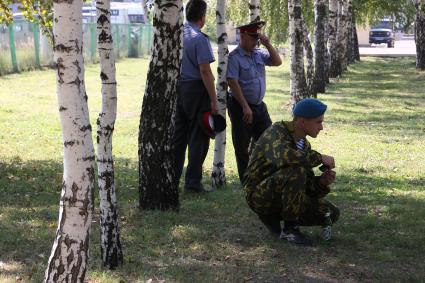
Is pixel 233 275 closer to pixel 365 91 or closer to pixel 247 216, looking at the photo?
pixel 247 216

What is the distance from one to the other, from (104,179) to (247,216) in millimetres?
2177

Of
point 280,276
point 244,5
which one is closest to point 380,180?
point 280,276

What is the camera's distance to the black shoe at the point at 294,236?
5.80 m

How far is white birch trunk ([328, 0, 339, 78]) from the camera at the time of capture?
954 inches

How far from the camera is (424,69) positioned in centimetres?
2972

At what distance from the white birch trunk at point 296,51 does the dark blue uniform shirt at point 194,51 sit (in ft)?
29.7

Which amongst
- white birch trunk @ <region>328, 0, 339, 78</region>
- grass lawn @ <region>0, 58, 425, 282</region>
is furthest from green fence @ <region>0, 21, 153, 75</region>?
grass lawn @ <region>0, 58, 425, 282</region>

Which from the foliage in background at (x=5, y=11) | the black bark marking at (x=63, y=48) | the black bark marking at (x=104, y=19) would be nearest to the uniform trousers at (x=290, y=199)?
the black bark marking at (x=104, y=19)

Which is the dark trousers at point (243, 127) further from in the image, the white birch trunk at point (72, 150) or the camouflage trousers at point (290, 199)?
the white birch trunk at point (72, 150)

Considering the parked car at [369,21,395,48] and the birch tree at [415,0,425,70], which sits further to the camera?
the parked car at [369,21,395,48]

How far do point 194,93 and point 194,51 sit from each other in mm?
434

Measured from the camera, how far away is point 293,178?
18.1 ft

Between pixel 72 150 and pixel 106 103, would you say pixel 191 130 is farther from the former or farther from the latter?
pixel 72 150

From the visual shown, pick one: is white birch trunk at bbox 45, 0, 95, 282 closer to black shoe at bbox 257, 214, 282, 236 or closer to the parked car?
black shoe at bbox 257, 214, 282, 236
